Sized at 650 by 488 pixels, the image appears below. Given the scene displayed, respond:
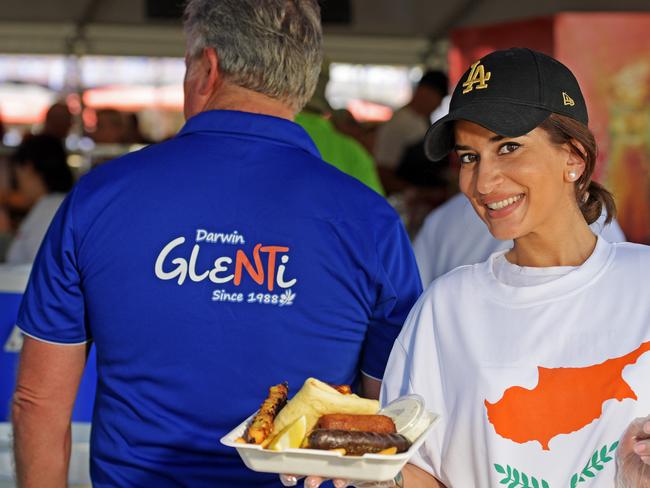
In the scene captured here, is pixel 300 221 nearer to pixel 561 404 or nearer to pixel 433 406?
pixel 433 406

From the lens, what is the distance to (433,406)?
1904 mm

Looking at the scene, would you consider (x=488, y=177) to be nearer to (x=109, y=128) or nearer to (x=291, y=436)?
(x=291, y=436)

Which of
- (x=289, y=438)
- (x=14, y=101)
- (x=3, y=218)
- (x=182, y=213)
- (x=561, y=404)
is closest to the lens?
(x=289, y=438)

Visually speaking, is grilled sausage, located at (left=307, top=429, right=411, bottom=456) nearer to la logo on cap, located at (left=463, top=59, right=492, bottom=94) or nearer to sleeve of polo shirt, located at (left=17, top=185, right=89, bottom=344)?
la logo on cap, located at (left=463, top=59, right=492, bottom=94)

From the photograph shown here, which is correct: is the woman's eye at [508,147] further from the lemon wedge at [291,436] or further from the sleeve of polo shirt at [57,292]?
the sleeve of polo shirt at [57,292]

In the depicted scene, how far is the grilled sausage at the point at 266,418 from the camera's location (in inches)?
61.5

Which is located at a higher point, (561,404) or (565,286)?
(565,286)

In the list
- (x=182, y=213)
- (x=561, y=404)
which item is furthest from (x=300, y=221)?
(x=561, y=404)

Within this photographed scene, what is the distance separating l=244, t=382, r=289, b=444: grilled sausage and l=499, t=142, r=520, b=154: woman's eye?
530 mm

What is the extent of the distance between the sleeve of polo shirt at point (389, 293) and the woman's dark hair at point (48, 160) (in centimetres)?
368

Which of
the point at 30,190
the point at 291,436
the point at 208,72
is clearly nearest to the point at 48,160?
the point at 30,190

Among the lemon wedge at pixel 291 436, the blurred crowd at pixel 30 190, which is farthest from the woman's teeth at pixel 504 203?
the blurred crowd at pixel 30 190

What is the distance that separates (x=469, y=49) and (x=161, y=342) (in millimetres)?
4616

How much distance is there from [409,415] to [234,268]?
0.52 m
